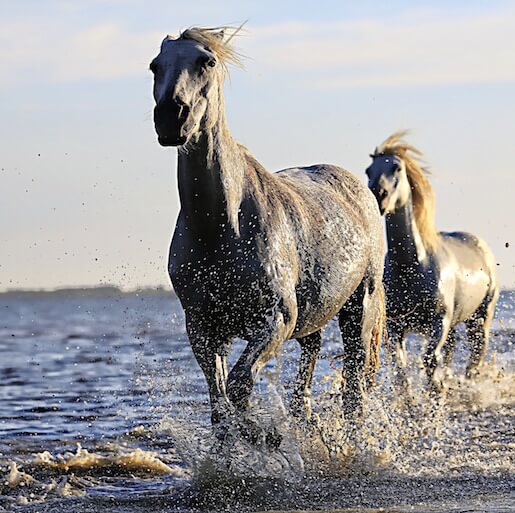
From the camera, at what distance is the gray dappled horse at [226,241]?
5.25m

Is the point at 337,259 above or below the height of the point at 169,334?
above

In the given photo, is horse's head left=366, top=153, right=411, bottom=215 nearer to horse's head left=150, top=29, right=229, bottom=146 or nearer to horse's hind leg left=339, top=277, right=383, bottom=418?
horse's hind leg left=339, top=277, right=383, bottom=418

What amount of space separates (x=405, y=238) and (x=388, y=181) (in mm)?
601

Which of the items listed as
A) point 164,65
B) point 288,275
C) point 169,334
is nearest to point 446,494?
point 288,275

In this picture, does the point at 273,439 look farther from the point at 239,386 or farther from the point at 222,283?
the point at 222,283

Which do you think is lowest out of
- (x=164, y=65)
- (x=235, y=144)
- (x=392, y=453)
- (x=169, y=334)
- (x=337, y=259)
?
(x=169, y=334)

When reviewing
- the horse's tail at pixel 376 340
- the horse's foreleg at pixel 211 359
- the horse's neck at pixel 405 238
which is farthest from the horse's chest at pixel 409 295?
the horse's foreleg at pixel 211 359

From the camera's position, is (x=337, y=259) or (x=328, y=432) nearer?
(x=337, y=259)

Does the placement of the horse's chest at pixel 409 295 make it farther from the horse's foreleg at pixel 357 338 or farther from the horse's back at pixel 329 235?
the horse's foreleg at pixel 357 338

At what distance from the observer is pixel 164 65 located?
5195mm

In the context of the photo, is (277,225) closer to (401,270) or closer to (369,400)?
(369,400)

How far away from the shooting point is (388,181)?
1016 cm

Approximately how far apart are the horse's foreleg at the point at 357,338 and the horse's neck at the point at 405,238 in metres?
3.12

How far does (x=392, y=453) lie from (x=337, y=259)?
47.8 inches
